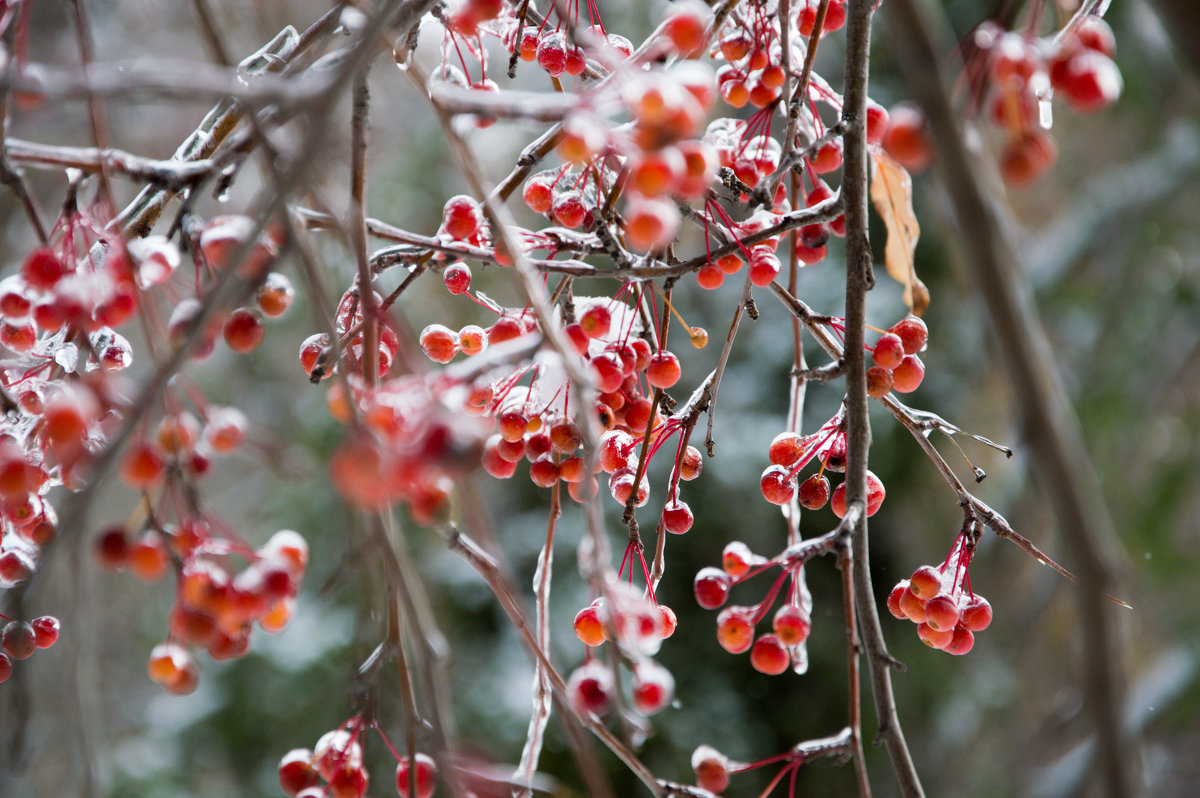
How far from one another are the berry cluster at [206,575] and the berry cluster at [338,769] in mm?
112

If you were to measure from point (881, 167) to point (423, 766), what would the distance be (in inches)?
19.6

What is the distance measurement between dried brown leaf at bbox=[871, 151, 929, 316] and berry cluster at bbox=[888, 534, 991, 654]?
19cm

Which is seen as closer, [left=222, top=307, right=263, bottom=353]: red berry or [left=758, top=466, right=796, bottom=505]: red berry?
[left=222, top=307, right=263, bottom=353]: red berry

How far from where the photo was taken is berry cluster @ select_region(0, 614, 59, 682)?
1.22 ft

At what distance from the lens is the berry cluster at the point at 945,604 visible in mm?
524

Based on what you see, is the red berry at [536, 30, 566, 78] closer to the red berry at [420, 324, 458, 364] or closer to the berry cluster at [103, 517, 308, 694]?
the red berry at [420, 324, 458, 364]

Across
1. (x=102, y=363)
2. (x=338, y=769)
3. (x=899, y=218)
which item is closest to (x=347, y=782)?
(x=338, y=769)

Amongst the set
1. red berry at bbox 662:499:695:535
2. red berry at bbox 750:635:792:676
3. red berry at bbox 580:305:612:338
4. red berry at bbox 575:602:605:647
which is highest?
red berry at bbox 580:305:612:338

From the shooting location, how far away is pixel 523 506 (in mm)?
2096

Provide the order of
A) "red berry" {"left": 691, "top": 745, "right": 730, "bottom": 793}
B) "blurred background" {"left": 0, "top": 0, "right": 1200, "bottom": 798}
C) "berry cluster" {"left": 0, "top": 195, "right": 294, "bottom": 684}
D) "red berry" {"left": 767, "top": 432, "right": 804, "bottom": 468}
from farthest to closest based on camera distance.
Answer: "blurred background" {"left": 0, "top": 0, "right": 1200, "bottom": 798} < "red berry" {"left": 767, "top": 432, "right": 804, "bottom": 468} < "red berry" {"left": 691, "top": 745, "right": 730, "bottom": 793} < "berry cluster" {"left": 0, "top": 195, "right": 294, "bottom": 684}

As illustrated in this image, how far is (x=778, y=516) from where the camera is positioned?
188cm

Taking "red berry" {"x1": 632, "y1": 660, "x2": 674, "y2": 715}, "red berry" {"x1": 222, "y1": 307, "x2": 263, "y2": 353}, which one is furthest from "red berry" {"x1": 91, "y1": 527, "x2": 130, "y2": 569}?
"red berry" {"x1": 632, "y1": 660, "x2": 674, "y2": 715}

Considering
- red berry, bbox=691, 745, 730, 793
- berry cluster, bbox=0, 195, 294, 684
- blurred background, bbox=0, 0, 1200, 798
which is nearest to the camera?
berry cluster, bbox=0, 195, 294, 684

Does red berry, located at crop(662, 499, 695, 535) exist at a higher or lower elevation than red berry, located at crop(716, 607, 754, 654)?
higher
